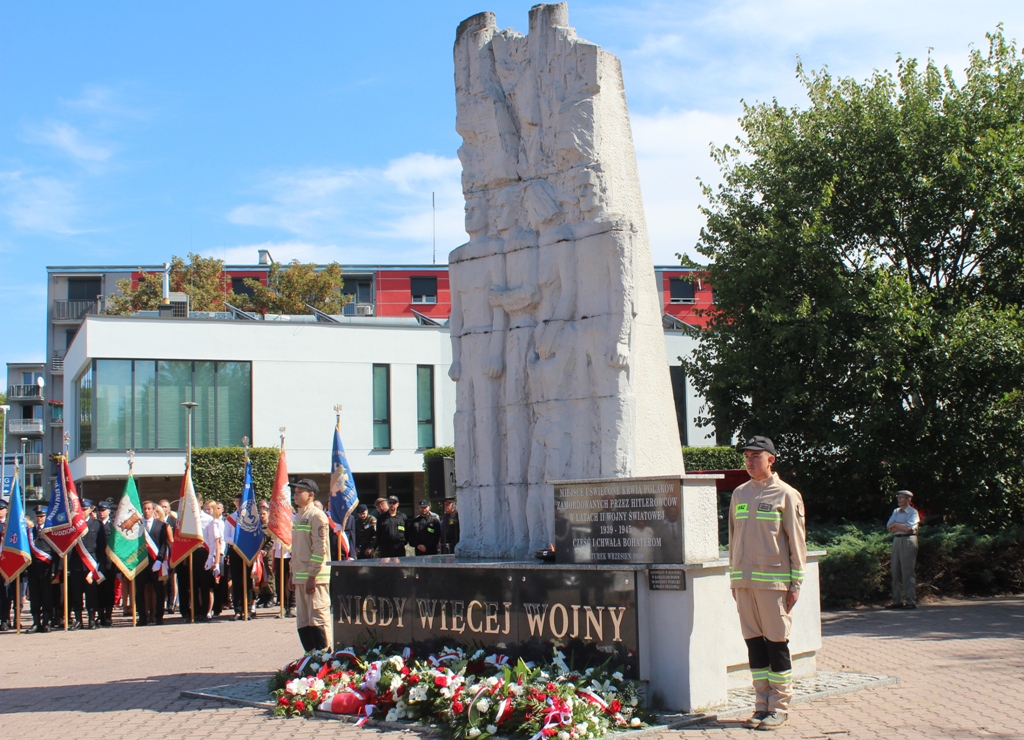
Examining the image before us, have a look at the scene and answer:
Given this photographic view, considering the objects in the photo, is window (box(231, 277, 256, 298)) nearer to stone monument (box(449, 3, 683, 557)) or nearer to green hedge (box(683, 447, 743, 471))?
green hedge (box(683, 447, 743, 471))

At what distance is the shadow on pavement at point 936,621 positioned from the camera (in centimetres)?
Answer: 1223

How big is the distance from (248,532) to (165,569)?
1337 millimetres

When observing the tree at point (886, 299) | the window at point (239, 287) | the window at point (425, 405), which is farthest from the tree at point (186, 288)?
the tree at point (886, 299)

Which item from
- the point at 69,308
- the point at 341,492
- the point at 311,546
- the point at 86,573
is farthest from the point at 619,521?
the point at 69,308

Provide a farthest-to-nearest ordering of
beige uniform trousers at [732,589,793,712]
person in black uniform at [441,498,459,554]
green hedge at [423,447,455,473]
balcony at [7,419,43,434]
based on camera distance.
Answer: balcony at [7,419,43,434]
green hedge at [423,447,455,473]
person in black uniform at [441,498,459,554]
beige uniform trousers at [732,589,793,712]

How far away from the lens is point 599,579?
787 cm

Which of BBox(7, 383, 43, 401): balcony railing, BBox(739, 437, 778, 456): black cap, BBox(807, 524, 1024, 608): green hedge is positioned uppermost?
BBox(7, 383, 43, 401): balcony railing

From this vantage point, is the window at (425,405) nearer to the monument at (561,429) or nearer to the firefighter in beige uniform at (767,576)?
the monument at (561,429)

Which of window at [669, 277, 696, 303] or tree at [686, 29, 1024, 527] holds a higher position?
window at [669, 277, 696, 303]

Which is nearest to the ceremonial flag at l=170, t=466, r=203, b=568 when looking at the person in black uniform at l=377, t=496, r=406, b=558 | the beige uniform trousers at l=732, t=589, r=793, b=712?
the person in black uniform at l=377, t=496, r=406, b=558

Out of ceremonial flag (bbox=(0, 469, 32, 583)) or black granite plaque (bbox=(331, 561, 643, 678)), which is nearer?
black granite plaque (bbox=(331, 561, 643, 678))

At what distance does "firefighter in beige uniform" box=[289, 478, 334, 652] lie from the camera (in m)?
9.98

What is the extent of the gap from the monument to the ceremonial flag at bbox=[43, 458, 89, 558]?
305 inches

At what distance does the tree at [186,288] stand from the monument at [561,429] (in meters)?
34.1
